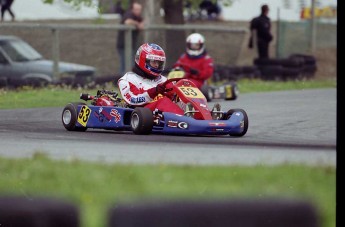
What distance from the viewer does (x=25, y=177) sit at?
5082mm

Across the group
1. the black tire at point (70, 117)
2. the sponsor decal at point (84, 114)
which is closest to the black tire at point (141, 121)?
the sponsor decal at point (84, 114)

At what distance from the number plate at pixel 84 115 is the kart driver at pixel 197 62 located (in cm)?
451

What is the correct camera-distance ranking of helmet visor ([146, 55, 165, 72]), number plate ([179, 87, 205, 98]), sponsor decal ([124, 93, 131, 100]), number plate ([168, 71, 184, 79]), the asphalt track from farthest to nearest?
number plate ([168, 71, 184, 79])
number plate ([179, 87, 205, 98])
sponsor decal ([124, 93, 131, 100])
helmet visor ([146, 55, 165, 72])
the asphalt track

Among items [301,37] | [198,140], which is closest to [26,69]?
[198,140]

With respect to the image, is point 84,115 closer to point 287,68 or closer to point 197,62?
point 287,68

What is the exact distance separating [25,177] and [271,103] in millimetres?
3530

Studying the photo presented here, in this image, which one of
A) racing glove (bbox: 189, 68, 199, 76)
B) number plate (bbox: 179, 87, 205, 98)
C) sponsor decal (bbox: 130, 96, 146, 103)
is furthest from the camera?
racing glove (bbox: 189, 68, 199, 76)

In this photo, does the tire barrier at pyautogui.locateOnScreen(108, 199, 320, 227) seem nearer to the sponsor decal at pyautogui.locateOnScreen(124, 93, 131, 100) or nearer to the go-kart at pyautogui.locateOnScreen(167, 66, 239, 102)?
the sponsor decal at pyautogui.locateOnScreen(124, 93, 131, 100)

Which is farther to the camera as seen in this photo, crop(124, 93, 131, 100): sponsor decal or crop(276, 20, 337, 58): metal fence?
crop(276, 20, 337, 58): metal fence

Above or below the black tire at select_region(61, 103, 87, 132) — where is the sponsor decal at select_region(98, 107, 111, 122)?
below

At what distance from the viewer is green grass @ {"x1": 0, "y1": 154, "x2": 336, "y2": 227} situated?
480 cm

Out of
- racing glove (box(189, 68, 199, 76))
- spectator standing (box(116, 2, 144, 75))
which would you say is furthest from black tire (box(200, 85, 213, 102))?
spectator standing (box(116, 2, 144, 75))

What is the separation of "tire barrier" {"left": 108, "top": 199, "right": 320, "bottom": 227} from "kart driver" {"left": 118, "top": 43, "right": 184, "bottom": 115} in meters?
2.37
